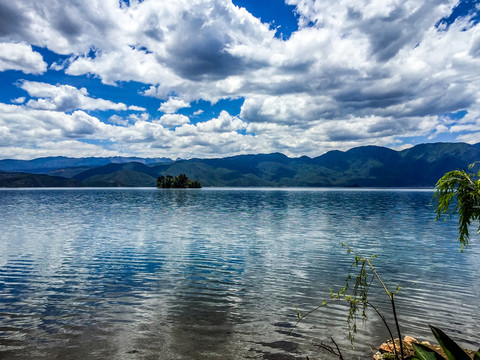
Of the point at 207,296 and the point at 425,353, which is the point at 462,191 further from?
the point at 207,296

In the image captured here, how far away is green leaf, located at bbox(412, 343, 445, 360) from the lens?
4.83 m

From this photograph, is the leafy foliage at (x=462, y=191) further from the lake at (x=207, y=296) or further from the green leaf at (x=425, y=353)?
the lake at (x=207, y=296)

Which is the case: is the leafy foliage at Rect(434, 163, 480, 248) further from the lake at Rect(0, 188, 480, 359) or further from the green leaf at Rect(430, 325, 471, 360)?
the lake at Rect(0, 188, 480, 359)

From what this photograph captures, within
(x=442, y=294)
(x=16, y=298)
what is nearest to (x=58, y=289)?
(x=16, y=298)

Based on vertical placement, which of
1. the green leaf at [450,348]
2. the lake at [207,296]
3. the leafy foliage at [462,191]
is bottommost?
the lake at [207,296]

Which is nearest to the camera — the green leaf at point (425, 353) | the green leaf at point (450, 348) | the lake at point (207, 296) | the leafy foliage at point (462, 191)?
the green leaf at point (450, 348)

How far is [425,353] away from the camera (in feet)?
16.1

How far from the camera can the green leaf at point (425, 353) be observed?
4.83 meters

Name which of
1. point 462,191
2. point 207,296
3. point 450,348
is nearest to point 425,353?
point 450,348

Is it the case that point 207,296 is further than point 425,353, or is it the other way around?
point 207,296

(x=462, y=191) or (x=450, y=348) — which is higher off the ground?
(x=462, y=191)

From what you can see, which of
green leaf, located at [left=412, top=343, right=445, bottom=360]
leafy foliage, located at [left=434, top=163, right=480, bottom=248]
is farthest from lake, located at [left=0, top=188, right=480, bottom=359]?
green leaf, located at [left=412, top=343, right=445, bottom=360]

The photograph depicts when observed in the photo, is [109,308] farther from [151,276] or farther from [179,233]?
[179,233]

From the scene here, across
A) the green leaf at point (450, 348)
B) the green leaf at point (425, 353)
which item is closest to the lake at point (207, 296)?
the green leaf at point (425, 353)
